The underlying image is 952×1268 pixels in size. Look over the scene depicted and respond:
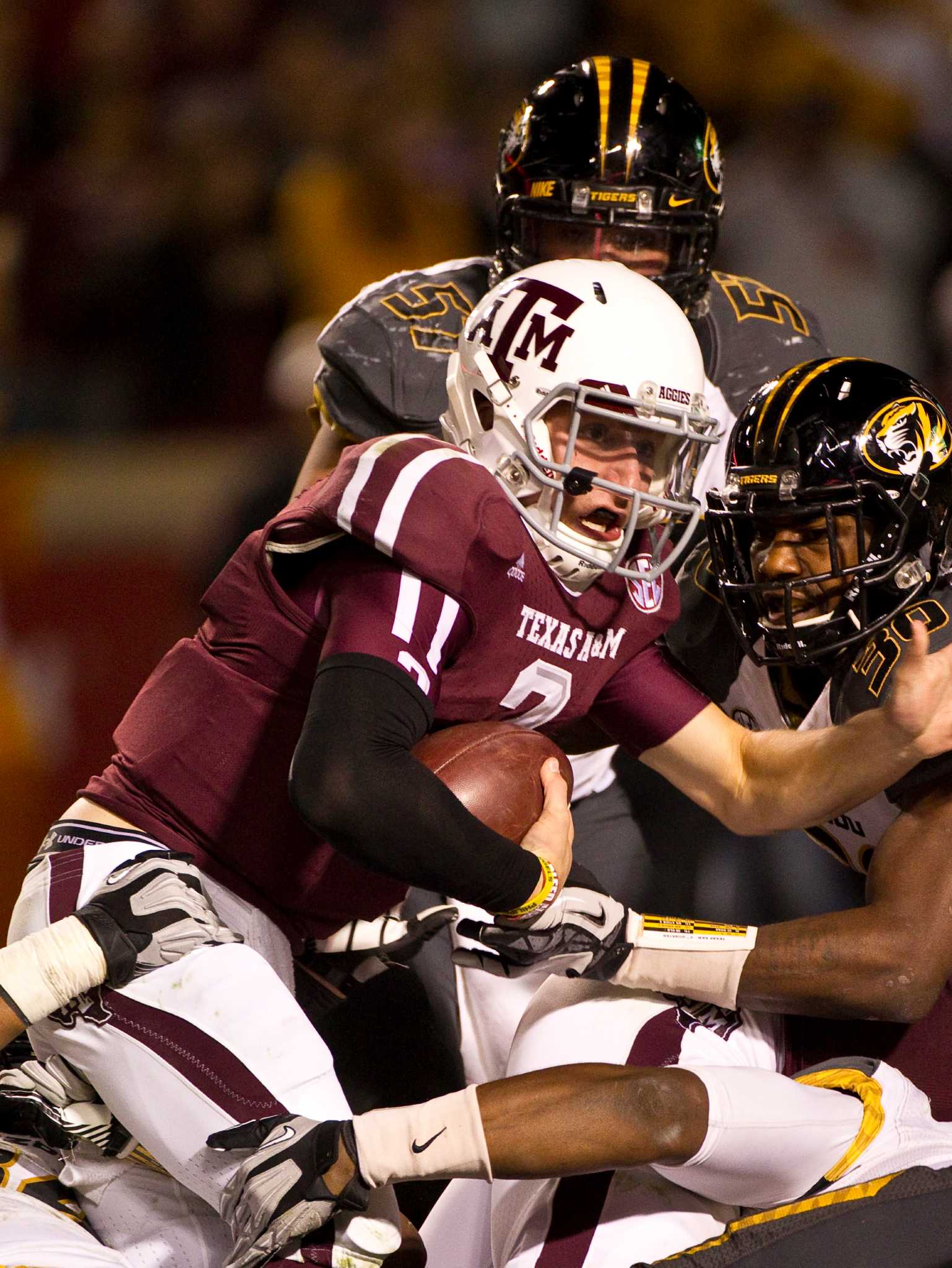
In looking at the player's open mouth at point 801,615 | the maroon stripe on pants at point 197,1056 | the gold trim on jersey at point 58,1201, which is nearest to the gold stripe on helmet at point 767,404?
the player's open mouth at point 801,615

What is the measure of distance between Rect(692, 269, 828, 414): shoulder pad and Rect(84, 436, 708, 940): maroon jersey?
90cm

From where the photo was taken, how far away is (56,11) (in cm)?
606

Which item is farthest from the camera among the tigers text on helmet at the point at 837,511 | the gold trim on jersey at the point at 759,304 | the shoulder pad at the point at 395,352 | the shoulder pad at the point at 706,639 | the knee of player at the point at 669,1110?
the gold trim on jersey at the point at 759,304

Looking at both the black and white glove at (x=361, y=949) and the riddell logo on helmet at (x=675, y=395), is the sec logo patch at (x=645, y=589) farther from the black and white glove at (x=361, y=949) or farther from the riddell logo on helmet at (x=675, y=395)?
the black and white glove at (x=361, y=949)

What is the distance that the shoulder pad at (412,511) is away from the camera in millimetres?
2002

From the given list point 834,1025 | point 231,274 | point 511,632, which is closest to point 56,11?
point 231,274

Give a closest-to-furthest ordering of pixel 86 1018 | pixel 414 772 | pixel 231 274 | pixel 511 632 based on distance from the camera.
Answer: pixel 414 772, pixel 86 1018, pixel 511 632, pixel 231 274

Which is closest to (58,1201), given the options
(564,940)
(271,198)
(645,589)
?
(564,940)

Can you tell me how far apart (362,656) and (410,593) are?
127mm

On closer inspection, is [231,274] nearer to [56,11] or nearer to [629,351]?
[56,11]

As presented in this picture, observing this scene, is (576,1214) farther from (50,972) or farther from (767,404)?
(767,404)

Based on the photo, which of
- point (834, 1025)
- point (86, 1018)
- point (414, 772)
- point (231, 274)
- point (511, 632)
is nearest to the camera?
point (414, 772)

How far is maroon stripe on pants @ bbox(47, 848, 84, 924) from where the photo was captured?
2131 mm

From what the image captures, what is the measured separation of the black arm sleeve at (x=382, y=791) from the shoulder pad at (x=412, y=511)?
0.57 ft
